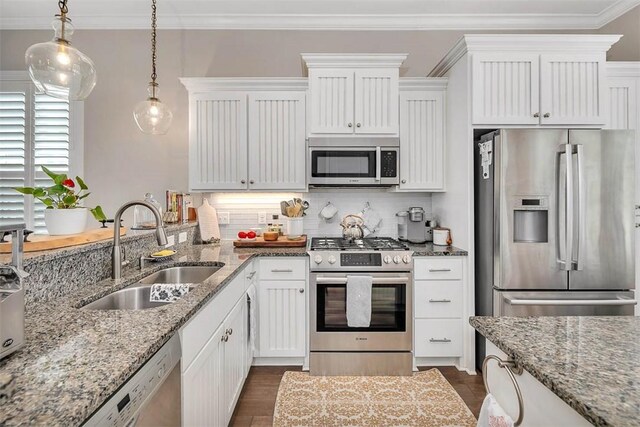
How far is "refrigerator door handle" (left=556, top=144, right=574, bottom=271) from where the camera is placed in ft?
7.34

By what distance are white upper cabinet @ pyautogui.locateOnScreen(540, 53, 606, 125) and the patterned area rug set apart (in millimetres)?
2162

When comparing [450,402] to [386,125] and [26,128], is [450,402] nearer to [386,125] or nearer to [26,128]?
[386,125]

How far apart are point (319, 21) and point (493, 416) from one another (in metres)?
3.45

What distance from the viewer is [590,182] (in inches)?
90.4

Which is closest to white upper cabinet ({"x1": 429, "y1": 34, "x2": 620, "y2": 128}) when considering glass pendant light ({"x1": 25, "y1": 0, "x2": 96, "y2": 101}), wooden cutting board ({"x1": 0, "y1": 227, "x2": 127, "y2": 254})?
glass pendant light ({"x1": 25, "y1": 0, "x2": 96, "y2": 101})

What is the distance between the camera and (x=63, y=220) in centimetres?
160

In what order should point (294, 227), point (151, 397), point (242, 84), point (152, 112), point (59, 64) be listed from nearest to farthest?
1. point (151, 397)
2. point (59, 64)
3. point (152, 112)
4. point (242, 84)
5. point (294, 227)

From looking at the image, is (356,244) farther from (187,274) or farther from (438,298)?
(187,274)

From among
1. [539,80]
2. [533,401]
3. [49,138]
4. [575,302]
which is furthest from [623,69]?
[49,138]

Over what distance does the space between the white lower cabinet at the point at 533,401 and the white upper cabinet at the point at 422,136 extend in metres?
2.09

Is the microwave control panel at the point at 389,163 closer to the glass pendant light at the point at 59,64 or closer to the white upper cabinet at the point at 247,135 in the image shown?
the white upper cabinet at the point at 247,135

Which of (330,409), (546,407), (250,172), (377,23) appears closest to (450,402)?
(330,409)

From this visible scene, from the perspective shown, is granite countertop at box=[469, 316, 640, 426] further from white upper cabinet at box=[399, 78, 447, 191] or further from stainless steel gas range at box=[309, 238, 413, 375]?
white upper cabinet at box=[399, 78, 447, 191]

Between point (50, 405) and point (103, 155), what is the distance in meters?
3.29
